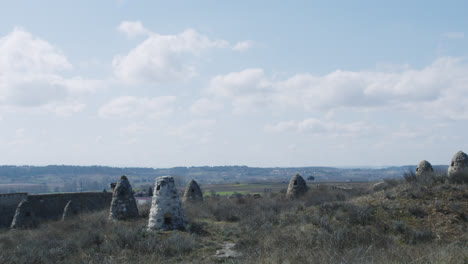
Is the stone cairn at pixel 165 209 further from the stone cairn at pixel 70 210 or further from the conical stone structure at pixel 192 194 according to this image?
the conical stone structure at pixel 192 194

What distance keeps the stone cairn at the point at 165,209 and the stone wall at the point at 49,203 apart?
1019 centimetres

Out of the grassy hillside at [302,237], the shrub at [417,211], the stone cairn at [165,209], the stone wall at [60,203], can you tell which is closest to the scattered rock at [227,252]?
the grassy hillside at [302,237]

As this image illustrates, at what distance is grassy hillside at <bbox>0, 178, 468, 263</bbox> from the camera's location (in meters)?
7.57

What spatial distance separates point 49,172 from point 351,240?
196768mm

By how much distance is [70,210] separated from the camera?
20.5 metres

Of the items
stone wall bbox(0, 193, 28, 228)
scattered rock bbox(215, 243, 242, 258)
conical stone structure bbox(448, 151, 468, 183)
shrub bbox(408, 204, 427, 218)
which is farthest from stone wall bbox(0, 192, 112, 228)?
conical stone structure bbox(448, 151, 468, 183)

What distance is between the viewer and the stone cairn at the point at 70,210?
2026 centimetres

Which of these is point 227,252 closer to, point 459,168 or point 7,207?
point 459,168

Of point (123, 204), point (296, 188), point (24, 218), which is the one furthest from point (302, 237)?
point (24, 218)

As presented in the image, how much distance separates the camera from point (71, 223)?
Result: 15.6 m

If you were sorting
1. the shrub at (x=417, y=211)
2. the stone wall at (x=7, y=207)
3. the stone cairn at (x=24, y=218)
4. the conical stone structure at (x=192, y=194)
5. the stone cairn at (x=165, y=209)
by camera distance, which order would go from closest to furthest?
the shrub at (x=417, y=211) < the stone cairn at (x=165, y=209) < the stone cairn at (x=24, y=218) < the stone wall at (x=7, y=207) < the conical stone structure at (x=192, y=194)

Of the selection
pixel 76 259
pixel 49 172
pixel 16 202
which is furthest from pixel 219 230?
pixel 49 172

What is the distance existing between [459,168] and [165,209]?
13388mm

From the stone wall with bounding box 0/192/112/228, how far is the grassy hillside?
6586 mm
